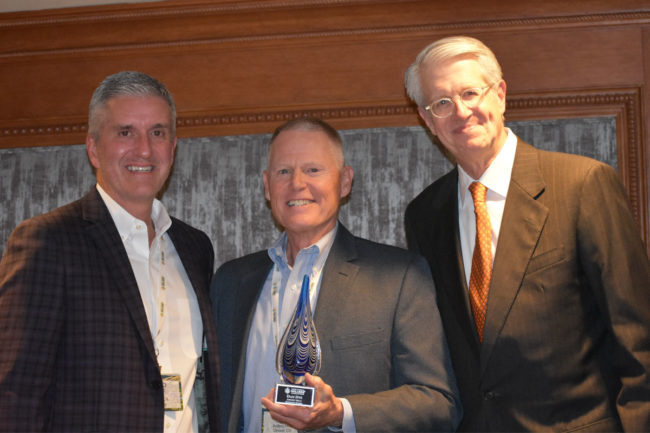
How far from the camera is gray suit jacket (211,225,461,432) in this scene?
2115mm

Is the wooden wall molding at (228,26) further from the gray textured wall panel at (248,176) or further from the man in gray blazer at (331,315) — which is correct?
the man in gray blazer at (331,315)

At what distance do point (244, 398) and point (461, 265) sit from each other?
34.1 inches

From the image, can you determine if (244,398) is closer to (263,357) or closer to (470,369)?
(263,357)

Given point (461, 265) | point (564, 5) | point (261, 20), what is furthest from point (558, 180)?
point (261, 20)

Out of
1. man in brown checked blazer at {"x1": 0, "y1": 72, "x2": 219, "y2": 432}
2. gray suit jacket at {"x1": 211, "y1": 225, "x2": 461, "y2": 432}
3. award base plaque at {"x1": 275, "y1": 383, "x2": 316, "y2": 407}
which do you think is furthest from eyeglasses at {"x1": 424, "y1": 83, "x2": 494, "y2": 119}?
award base plaque at {"x1": 275, "y1": 383, "x2": 316, "y2": 407}

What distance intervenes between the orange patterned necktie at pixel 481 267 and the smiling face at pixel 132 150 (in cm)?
115

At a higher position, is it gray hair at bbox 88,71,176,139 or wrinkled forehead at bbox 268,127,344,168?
gray hair at bbox 88,71,176,139

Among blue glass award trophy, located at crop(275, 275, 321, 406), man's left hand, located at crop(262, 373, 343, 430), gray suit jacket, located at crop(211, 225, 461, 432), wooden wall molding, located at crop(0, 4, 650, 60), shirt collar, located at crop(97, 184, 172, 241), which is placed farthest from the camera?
wooden wall molding, located at crop(0, 4, 650, 60)

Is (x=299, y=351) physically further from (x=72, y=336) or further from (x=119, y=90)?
(x=119, y=90)

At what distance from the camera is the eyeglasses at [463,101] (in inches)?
93.8

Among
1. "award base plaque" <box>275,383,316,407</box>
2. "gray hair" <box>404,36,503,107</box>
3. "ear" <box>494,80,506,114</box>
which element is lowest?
"award base plaque" <box>275,383,316,407</box>

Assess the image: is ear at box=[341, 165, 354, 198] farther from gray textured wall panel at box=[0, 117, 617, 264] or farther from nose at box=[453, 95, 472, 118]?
gray textured wall panel at box=[0, 117, 617, 264]

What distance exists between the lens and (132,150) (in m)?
2.46

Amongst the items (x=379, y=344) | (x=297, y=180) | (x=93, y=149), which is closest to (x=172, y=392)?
(x=379, y=344)
